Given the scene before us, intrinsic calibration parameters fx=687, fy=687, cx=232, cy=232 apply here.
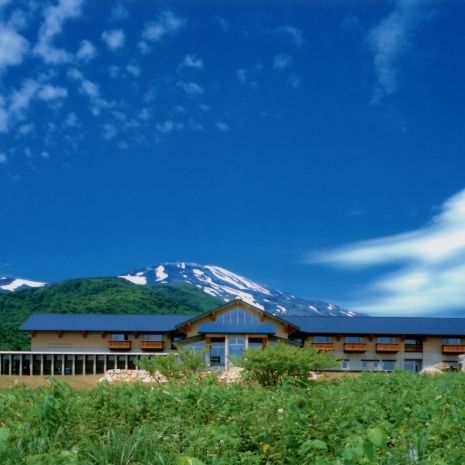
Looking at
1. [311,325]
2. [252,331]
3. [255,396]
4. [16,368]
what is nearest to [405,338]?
[311,325]

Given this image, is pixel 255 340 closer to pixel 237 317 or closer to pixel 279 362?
pixel 237 317

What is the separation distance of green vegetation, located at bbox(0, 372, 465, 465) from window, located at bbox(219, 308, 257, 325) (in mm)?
35423

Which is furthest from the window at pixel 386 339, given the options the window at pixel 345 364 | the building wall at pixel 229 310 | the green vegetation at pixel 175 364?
the green vegetation at pixel 175 364

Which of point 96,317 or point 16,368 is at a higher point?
point 96,317

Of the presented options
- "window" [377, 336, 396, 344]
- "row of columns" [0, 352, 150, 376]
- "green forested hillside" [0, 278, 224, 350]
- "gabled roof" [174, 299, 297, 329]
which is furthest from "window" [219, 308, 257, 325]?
"green forested hillside" [0, 278, 224, 350]

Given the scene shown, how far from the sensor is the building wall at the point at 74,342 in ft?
142

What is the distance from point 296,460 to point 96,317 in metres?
41.4

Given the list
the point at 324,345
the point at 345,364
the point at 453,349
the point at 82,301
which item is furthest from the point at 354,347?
the point at 82,301

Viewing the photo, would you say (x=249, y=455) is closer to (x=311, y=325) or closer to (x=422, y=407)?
(x=422, y=407)

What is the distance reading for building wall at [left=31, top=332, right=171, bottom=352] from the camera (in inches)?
1708

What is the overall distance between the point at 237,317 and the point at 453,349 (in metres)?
14.1

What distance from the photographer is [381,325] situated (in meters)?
45.3

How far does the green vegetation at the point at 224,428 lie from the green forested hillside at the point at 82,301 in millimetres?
54465

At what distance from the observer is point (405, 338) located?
44.7 metres
